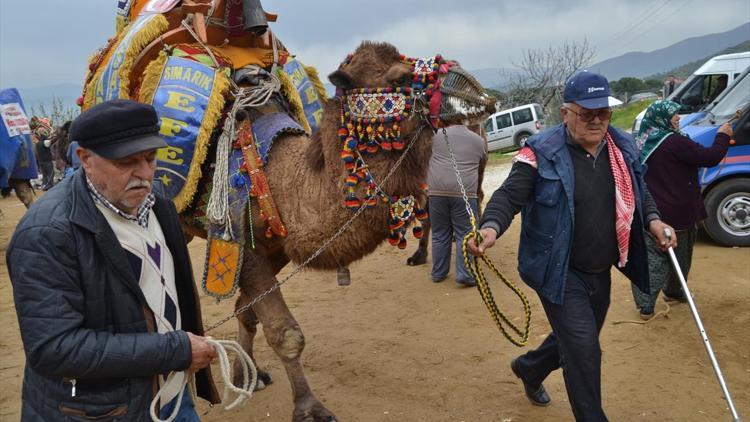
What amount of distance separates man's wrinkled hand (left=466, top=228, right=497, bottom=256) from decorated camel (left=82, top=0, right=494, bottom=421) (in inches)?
23.1

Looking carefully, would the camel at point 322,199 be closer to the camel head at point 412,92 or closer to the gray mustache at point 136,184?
the camel head at point 412,92

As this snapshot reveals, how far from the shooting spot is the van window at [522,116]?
25.9 meters

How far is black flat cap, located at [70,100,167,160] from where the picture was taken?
1.99m

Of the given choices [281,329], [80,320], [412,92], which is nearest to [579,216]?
[412,92]

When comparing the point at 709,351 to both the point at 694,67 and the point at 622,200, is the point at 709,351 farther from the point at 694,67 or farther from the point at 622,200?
the point at 694,67

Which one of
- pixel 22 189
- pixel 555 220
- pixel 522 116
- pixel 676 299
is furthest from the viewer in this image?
pixel 522 116

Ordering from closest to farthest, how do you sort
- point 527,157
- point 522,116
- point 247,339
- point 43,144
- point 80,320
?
point 80,320, point 527,157, point 247,339, point 43,144, point 522,116

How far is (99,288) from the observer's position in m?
2.04

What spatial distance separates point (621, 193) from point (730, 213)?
5.93 m

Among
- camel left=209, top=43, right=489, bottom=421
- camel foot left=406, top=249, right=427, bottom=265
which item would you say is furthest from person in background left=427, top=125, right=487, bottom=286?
camel left=209, top=43, right=489, bottom=421

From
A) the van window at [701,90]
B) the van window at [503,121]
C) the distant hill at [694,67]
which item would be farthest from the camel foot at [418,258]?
the distant hill at [694,67]

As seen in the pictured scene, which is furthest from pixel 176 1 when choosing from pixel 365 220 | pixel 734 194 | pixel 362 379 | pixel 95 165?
pixel 734 194

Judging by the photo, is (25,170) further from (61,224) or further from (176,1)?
(61,224)

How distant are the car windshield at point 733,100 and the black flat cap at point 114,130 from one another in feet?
27.8
